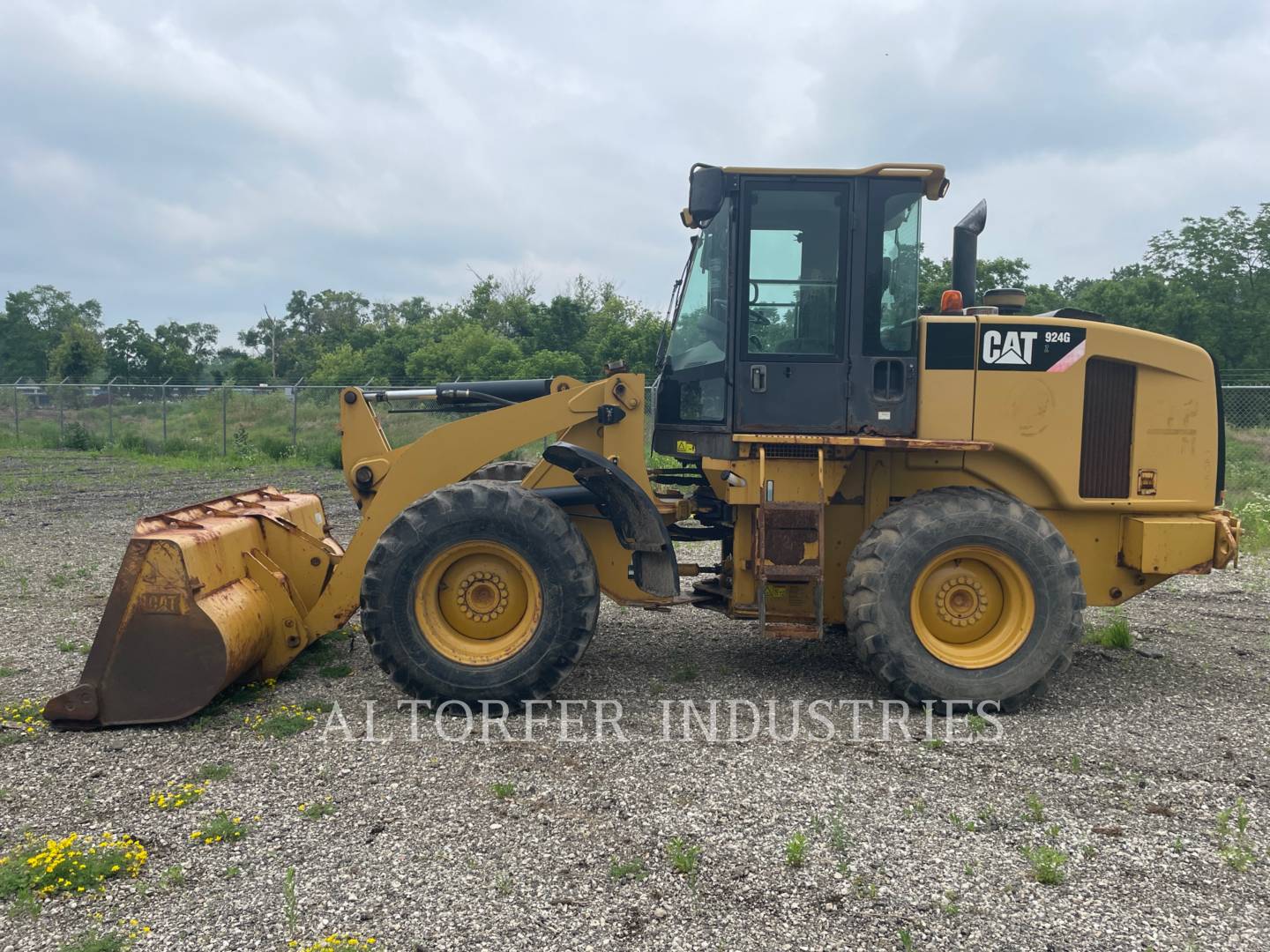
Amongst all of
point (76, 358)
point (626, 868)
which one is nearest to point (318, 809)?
point (626, 868)

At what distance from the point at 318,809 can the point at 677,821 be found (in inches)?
57.3

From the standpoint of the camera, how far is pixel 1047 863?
3227 mm

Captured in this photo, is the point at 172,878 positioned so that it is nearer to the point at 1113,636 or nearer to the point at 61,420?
the point at 1113,636

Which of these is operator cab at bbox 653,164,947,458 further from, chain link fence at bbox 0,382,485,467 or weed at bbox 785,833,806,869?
chain link fence at bbox 0,382,485,467

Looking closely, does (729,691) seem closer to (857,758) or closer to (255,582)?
(857,758)

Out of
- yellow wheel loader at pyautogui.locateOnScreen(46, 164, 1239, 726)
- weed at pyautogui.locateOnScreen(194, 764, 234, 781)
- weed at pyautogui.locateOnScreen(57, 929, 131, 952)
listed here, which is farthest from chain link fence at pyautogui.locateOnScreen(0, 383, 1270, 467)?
weed at pyautogui.locateOnScreen(57, 929, 131, 952)

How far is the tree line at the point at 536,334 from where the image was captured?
82.9 feet

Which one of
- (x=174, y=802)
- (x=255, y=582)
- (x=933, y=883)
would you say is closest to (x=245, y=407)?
(x=255, y=582)

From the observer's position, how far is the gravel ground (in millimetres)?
2910

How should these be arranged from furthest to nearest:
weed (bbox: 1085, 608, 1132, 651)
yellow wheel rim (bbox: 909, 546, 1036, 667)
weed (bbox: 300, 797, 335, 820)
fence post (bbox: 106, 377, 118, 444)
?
fence post (bbox: 106, 377, 118, 444)
weed (bbox: 1085, 608, 1132, 651)
yellow wheel rim (bbox: 909, 546, 1036, 667)
weed (bbox: 300, 797, 335, 820)

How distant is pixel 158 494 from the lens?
1416 centimetres

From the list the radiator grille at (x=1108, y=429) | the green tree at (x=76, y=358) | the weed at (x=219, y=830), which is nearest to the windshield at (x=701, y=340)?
the radiator grille at (x=1108, y=429)

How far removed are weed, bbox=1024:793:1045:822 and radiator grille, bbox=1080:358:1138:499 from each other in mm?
2142

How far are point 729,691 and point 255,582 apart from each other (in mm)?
2755
